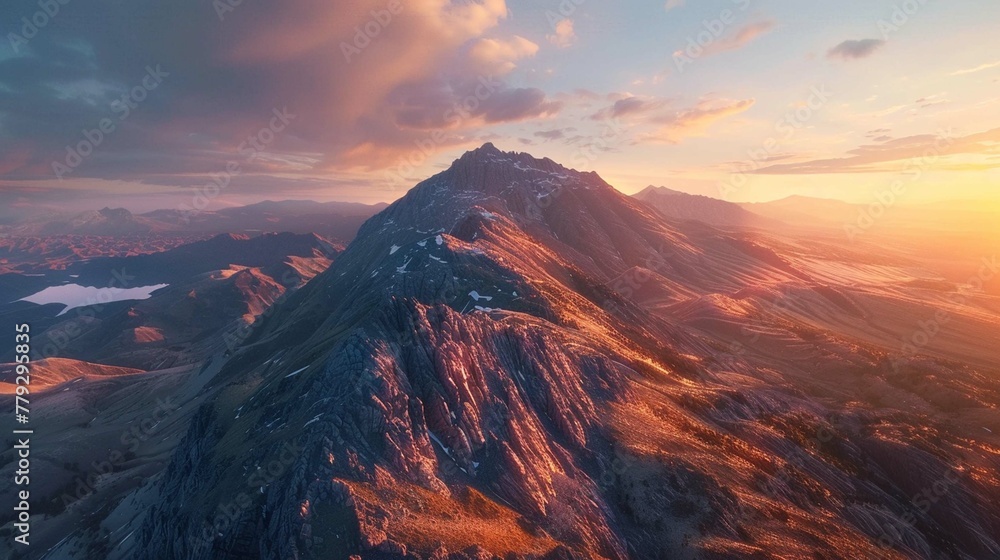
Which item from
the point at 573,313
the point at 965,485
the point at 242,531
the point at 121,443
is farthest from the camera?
the point at 121,443

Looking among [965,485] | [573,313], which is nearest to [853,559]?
[965,485]

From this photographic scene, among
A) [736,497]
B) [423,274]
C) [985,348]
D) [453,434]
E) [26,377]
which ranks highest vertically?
[423,274]

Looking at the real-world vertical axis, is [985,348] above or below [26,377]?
above

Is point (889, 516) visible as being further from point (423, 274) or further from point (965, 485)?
point (423, 274)

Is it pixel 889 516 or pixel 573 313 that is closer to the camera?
pixel 889 516

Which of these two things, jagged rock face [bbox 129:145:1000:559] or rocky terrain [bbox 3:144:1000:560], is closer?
jagged rock face [bbox 129:145:1000:559]

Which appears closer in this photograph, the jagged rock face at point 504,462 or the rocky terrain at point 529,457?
the jagged rock face at point 504,462

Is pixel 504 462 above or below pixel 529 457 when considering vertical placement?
above

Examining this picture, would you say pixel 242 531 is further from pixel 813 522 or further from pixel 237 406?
pixel 813 522

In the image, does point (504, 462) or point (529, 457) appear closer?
point (504, 462)

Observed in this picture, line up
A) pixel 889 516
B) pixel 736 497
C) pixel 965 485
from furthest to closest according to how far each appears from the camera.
A: pixel 965 485 → pixel 889 516 → pixel 736 497
